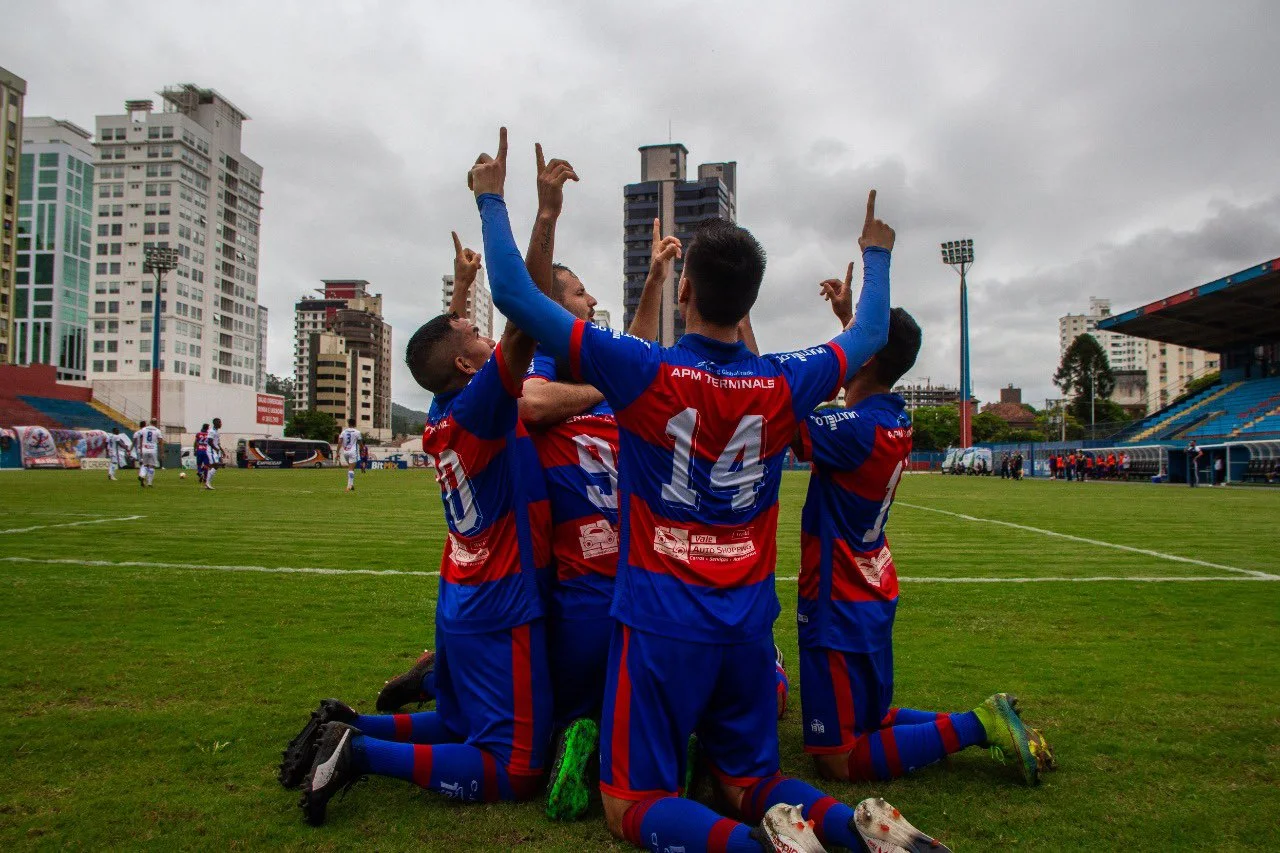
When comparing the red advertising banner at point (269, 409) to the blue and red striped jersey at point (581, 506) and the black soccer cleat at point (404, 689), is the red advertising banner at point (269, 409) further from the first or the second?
the blue and red striped jersey at point (581, 506)

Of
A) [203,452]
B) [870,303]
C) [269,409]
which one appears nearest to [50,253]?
[269,409]

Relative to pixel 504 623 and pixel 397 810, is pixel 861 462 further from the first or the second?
pixel 397 810

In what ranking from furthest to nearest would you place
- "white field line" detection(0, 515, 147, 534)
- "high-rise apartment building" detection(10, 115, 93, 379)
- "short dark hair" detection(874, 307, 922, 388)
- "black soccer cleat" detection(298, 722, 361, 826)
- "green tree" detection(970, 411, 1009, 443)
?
"green tree" detection(970, 411, 1009, 443)
"high-rise apartment building" detection(10, 115, 93, 379)
"white field line" detection(0, 515, 147, 534)
"short dark hair" detection(874, 307, 922, 388)
"black soccer cleat" detection(298, 722, 361, 826)

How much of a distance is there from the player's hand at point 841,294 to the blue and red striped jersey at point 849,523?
19.5 inches

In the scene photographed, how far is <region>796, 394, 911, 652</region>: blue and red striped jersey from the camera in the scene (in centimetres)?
331

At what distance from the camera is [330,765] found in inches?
110

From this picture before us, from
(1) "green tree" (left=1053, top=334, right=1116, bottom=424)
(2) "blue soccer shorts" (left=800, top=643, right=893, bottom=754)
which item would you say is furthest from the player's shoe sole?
(1) "green tree" (left=1053, top=334, right=1116, bottom=424)

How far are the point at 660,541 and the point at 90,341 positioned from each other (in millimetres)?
116971

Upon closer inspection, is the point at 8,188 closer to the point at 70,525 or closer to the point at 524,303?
the point at 70,525

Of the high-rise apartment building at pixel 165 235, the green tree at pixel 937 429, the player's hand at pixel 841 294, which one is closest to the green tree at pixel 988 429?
the green tree at pixel 937 429

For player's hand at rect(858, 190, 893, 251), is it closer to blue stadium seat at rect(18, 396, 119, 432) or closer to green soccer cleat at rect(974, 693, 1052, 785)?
green soccer cleat at rect(974, 693, 1052, 785)

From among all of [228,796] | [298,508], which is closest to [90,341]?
[298,508]

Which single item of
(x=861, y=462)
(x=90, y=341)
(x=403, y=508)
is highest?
(x=90, y=341)

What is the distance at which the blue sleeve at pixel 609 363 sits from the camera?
8.35 feet
